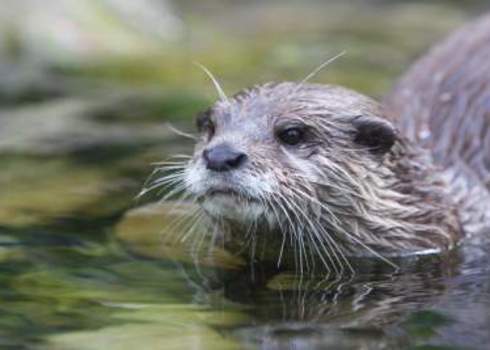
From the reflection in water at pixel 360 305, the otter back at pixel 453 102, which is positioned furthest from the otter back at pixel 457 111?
the reflection in water at pixel 360 305

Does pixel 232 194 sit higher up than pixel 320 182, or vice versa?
pixel 320 182

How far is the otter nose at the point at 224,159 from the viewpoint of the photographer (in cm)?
402

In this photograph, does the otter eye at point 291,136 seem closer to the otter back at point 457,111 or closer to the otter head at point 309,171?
the otter head at point 309,171

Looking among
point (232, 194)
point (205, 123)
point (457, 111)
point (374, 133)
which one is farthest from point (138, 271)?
point (457, 111)

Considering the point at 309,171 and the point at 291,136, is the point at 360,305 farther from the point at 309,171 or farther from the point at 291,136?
the point at 291,136

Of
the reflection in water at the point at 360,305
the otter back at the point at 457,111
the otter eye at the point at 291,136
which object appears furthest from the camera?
the otter back at the point at 457,111

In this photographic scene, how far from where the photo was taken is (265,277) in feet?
14.1

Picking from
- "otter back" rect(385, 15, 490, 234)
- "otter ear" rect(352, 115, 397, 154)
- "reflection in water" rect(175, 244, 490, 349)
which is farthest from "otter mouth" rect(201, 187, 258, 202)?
"otter back" rect(385, 15, 490, 234)

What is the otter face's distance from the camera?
406 centimetres

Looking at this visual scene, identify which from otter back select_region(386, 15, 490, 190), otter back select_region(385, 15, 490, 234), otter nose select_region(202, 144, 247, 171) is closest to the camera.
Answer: otter nose select_region(202, 144, 247, 171)

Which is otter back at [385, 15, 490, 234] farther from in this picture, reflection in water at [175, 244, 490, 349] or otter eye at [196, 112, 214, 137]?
otter eye at [196, 112, 214, 137]

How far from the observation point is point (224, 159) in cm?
403

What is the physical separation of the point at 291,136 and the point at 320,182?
0.61 ft

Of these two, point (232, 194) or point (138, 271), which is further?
point (138, 271)
